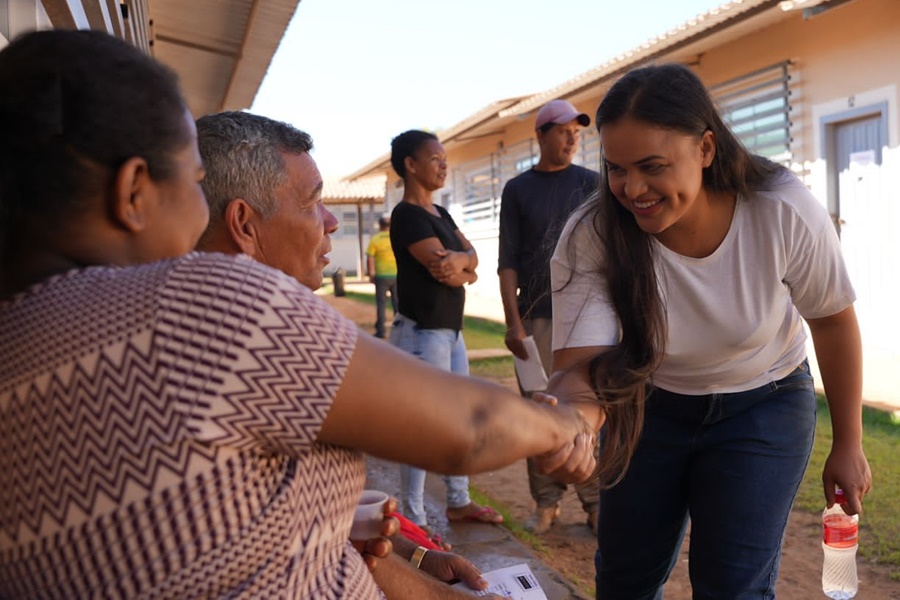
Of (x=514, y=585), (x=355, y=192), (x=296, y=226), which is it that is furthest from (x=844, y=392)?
(x=355, y=192)

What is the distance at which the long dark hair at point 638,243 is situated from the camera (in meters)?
2.41

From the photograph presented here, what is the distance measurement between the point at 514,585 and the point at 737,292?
1.02 metres

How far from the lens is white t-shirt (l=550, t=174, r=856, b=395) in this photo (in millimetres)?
2453

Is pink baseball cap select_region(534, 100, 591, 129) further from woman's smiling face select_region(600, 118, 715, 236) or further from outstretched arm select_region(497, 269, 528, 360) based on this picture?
woman's smiling face select_region(600, 118, 715, 236)

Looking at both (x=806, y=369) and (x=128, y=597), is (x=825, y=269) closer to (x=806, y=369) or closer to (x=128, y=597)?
(x=806, y=369)

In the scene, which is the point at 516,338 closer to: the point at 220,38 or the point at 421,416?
the point at 421,416

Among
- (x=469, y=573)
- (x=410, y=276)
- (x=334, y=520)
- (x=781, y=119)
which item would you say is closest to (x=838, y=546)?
(x=469, y=573)

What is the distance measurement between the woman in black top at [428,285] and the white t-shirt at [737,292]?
2.03 metres

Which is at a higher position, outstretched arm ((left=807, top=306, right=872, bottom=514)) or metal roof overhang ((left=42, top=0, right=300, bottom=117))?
metal roof overhang ((left=42, top=0, right=300, bottom=117))

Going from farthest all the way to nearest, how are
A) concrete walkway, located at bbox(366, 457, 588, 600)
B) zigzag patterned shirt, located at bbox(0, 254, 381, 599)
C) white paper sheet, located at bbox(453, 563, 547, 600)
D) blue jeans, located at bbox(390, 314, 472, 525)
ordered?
blue jeans, located at bbox(390, 314, 472, 525) → concrete walkway, located at bbox(366, 457, 588, 600) → white paper sheet, located at bbox(453, 563, 547, 600) → zigzag patterned shirt, located at bbox(0, 254, 381, 599)

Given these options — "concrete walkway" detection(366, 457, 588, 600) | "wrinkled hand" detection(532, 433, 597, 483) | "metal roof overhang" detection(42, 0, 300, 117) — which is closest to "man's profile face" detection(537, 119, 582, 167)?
"concrete walkway" detection(366, 457, 588, 600)

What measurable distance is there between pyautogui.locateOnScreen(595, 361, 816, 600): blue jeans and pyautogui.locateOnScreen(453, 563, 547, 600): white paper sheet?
424 mm

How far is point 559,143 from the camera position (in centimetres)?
506

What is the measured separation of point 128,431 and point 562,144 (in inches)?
169
